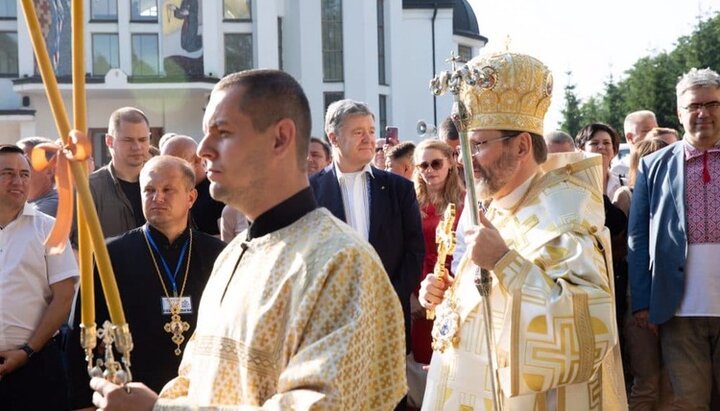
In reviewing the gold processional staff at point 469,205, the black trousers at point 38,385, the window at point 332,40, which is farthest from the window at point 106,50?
the gold processional staff at point 469,205

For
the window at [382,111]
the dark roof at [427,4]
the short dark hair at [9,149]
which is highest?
the dark roof at [427,4]

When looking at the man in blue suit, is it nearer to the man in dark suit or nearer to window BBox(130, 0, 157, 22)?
the man in dark suit

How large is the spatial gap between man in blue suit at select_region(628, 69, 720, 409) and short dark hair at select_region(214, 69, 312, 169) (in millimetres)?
3791

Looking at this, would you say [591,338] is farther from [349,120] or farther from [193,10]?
[193,10]

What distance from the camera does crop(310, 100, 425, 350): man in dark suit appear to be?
6.75m

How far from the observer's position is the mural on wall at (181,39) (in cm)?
3419

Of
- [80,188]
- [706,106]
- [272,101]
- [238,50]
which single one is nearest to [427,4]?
[238,50]

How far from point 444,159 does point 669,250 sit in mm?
1789

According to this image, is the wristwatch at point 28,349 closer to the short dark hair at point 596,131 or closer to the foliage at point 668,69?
the short dark hair at point 596,131

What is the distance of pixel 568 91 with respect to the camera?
46781mm

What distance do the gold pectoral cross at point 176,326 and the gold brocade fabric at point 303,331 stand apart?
233 cm

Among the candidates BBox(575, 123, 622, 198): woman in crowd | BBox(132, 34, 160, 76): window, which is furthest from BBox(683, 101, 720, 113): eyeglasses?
BBox(132, 34, 160, 76): window

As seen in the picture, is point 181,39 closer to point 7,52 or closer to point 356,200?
point 7,52

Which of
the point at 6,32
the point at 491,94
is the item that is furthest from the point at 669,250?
the point at 6,32
